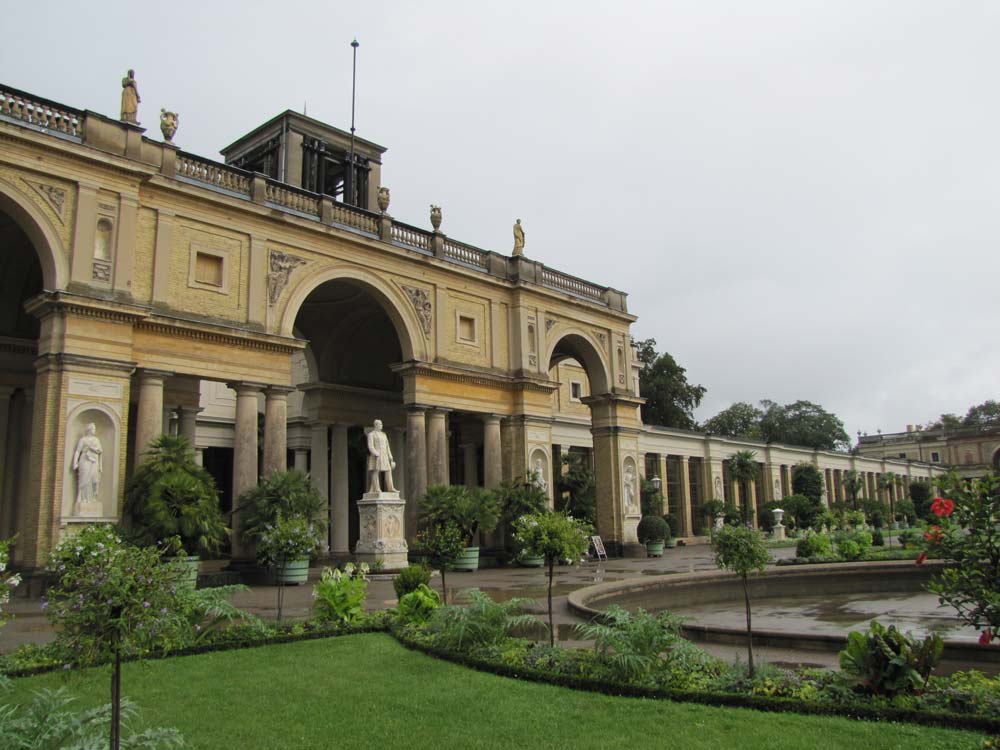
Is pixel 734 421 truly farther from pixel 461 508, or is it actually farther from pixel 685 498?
pixel 461 508

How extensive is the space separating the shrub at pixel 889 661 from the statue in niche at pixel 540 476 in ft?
65.6

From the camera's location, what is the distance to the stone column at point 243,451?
19719 mm

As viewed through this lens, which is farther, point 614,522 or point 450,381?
point 614,522

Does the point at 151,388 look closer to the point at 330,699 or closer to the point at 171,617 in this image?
the point at 330,699

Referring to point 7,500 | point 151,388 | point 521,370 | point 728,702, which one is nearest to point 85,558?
point 728,702

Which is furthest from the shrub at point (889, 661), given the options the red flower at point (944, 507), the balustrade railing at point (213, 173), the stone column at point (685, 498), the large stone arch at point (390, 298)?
the stone column at point (685, 498)

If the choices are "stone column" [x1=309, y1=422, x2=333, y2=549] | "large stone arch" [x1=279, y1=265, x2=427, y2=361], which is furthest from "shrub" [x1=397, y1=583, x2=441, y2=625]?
"stone column" [x1=309, y1=422, x2=333, y2=549]

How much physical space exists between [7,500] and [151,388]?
637 centimetres

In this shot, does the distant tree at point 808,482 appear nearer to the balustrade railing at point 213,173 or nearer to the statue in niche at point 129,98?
the balustrade railing at point 213,173

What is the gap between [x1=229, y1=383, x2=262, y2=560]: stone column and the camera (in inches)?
776

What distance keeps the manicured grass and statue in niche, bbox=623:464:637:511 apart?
23.8 metres

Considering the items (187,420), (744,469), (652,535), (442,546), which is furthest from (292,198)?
(744,469)

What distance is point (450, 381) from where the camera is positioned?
25984 mm

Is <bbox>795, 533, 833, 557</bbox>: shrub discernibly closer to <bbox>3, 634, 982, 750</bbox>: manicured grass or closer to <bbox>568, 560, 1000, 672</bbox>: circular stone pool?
<bbox>568, 560, 1000, 672</bbox>: circular stone pool
